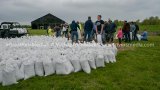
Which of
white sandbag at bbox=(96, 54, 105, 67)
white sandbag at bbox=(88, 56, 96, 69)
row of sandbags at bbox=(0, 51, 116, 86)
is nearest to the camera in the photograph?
row of sandbags at bbox=(0, 51, 116, 86)

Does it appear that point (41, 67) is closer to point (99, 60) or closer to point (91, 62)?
point (91, 62)

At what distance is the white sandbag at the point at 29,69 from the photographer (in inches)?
393

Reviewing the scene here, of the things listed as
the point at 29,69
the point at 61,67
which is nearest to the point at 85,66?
the point at 61,67

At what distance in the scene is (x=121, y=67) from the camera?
39.0 ft

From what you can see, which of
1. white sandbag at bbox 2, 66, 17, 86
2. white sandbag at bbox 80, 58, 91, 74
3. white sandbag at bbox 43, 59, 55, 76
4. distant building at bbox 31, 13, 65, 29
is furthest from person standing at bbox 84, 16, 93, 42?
distant building at bbox 31, 13, 65, 29

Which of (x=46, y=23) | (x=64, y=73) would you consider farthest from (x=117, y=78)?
(x=46, y=23)

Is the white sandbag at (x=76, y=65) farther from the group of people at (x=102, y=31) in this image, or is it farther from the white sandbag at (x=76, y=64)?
the group of people at (x=102, y=31)

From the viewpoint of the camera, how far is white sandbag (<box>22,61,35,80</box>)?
393 inches

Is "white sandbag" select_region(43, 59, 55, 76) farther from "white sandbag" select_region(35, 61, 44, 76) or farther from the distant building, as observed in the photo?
the distant building

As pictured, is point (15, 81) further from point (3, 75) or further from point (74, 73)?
point (74, 73)

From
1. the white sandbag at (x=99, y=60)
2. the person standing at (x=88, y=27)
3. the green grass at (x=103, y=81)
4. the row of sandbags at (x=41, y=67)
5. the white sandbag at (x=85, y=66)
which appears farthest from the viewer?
the person standing at (x=88, y=27)

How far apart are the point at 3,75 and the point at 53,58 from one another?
6.84 ft

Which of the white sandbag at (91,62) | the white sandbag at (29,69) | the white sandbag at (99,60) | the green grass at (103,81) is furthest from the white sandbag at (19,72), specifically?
the white sandbag at (99,60)

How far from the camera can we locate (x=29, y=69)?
33.0 feet
